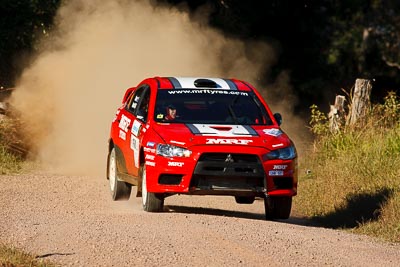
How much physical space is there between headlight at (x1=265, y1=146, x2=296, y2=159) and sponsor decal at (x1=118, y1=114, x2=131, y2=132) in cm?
242

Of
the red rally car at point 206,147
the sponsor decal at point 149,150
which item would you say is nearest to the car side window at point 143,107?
the red rally car at point 206,147

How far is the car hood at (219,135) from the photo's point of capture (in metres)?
14.0

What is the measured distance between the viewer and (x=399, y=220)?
1436 cm

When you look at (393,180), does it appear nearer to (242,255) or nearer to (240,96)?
(240,96)

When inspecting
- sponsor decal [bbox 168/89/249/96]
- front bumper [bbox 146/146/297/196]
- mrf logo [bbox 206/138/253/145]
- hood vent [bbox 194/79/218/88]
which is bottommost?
front bumper [bbox 146/146/297/196]

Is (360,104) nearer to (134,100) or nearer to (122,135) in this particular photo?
(134,100)

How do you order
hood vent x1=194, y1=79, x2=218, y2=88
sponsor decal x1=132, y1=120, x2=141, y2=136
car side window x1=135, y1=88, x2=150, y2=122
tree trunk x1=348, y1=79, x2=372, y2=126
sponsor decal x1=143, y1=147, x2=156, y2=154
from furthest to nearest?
tree trunk x1=348, y1=79, x2=372, y2=126 → hood vent x1=194, y1=79, x2=218, y2=88 → car side window x1=135, y1=88, x2=150, y2=122 → sponsor decal x1=132, y1=120, x2=141, y2=136 → sponsor decal x1=143, y1=147, x2=156, y2=154

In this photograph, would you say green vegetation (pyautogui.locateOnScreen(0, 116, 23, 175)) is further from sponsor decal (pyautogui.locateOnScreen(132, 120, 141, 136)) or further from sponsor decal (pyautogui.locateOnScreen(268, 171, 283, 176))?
sponsor decal (pyautogui.locateOnScreen(268, 171, 283, 176))

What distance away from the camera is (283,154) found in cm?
1416

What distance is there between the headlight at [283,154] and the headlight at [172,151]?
920 mm

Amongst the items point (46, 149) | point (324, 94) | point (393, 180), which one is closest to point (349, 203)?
point (393, 180)

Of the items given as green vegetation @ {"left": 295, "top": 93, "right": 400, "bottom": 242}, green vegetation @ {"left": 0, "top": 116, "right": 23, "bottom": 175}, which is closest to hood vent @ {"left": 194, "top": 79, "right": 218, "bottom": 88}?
green vegetation @ {"left": 295, "top": 93, "right": 400, "bottom": 242}

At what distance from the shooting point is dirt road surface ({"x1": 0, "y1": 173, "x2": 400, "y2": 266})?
435 inches

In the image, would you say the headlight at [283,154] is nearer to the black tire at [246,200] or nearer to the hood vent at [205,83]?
the black tire at [246,200]
